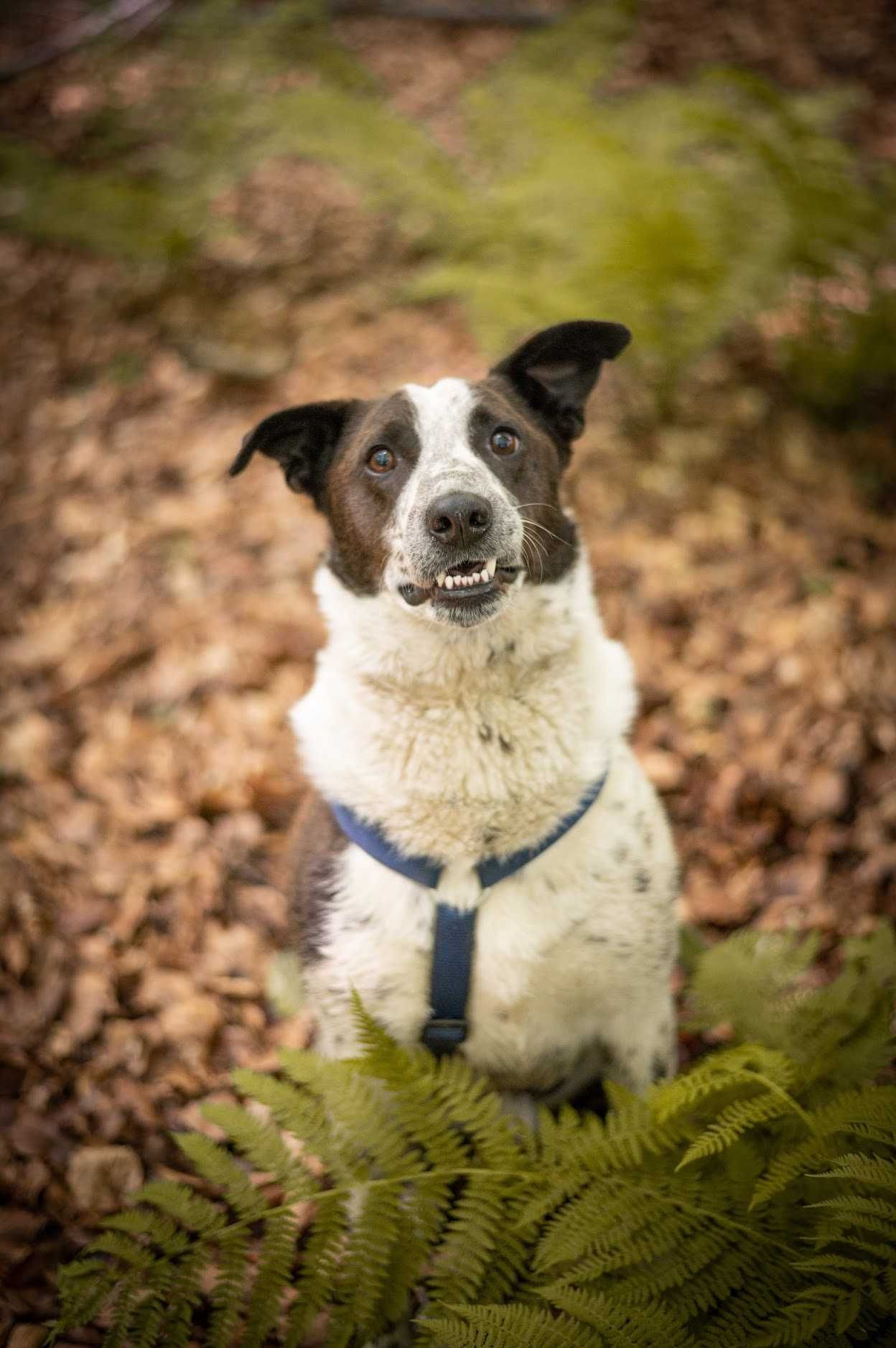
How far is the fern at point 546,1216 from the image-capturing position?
2.05 m

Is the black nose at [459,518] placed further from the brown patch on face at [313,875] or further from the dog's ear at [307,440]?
the brown patch on face at [313,875]

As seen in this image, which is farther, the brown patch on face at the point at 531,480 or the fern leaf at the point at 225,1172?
the brown patch on face at the point at 531,480

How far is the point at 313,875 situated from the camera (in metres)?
3.05

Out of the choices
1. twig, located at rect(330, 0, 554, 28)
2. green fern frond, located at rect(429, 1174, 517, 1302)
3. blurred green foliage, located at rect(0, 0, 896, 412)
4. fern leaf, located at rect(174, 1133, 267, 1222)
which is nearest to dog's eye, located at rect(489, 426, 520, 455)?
green fern frond, located at rect(429, 1174, 517, 1302)

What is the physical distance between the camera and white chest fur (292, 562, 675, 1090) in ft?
9.10

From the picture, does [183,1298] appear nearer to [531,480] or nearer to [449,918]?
[449,918]

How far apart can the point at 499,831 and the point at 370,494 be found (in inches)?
42.7

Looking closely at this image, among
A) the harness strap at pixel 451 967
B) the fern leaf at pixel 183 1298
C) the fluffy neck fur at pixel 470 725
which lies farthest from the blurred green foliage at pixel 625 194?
the fern leaf at pixel 183 1298

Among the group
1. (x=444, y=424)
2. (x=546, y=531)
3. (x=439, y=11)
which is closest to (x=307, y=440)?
(x=444, y=424)

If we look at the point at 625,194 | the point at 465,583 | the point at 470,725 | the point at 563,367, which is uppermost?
the point at 625,194

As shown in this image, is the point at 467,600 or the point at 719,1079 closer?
the point at 719,1079

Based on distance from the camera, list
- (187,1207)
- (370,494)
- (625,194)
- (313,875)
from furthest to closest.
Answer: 1. (625,194)
2. (313,875)
3. (370,494)
4. (187,1207)

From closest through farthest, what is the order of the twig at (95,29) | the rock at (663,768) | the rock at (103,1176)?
the rock at (103,1176) → the rock at (663,768) → the twig at (95,29)

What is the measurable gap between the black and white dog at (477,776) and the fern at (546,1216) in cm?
33
